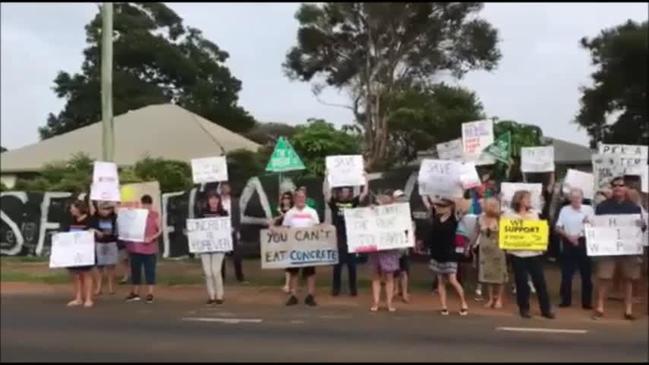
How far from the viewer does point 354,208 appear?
1425 centimetres

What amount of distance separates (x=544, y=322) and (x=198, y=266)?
8701 mm

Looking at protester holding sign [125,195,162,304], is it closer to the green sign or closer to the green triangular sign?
the green triangular sign

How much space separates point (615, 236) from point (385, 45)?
29910mm

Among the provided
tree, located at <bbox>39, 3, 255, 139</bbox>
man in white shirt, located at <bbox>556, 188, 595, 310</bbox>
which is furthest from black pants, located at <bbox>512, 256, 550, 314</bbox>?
tree, located at <bbox>39, 3, 255, 139</bbox>

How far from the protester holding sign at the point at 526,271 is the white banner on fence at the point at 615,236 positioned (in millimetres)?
785

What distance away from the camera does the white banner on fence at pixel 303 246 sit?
46.7ft

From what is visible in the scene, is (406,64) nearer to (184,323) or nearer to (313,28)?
(313,28)

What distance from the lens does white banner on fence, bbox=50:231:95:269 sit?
46.4ft

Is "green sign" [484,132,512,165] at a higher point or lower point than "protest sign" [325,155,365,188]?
higher

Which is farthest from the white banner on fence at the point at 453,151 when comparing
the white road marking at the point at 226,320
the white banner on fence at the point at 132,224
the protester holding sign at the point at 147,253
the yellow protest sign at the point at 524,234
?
the white road marking at the point at 226,320

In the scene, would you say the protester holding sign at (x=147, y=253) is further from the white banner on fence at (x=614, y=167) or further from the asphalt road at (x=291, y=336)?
the white banner on fence at (x=614, y=167)

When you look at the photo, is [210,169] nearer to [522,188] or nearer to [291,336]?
[522,188]

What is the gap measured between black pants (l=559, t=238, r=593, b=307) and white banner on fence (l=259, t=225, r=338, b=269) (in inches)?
131

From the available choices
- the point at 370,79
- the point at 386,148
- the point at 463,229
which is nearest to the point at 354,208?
the point at 463,229
